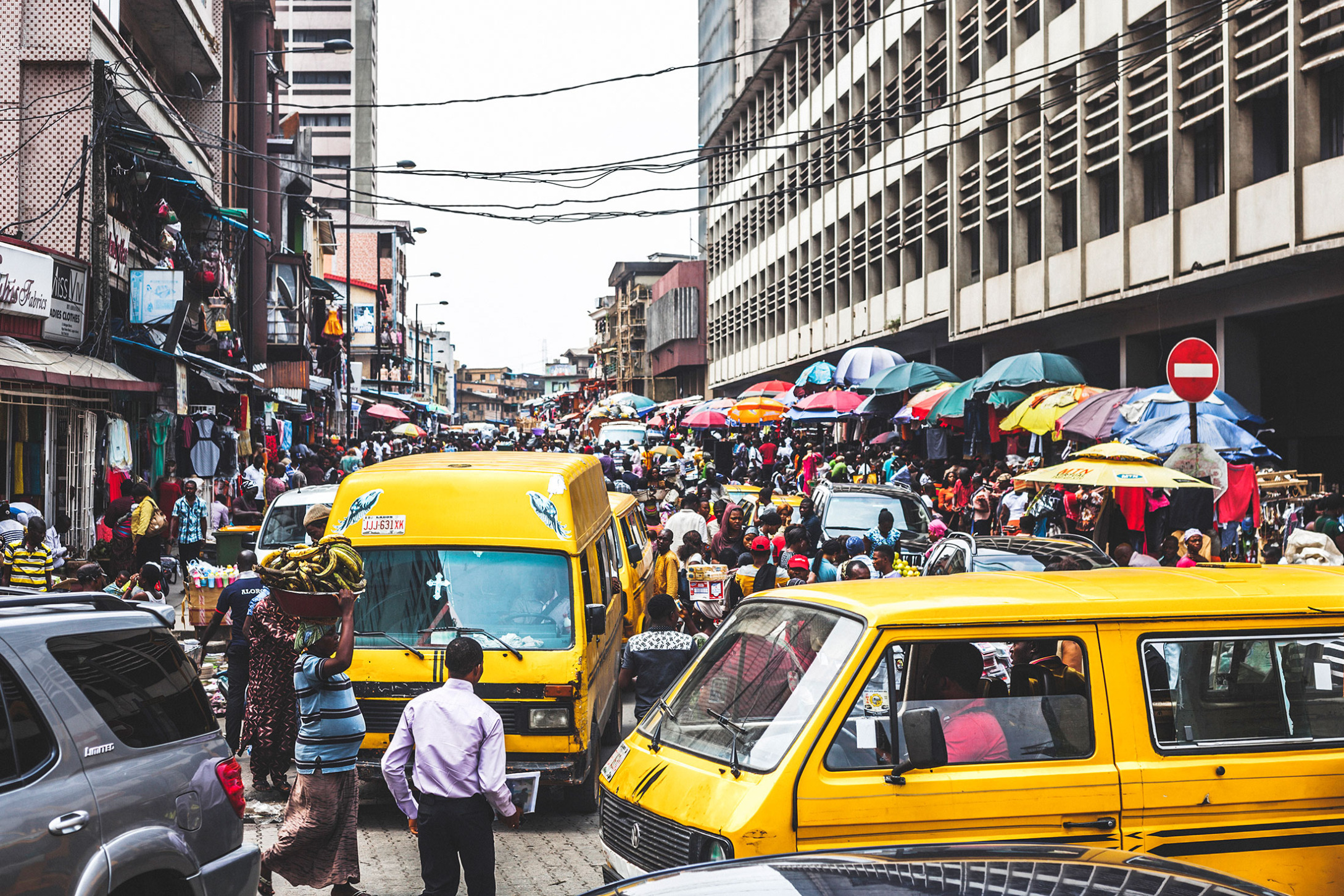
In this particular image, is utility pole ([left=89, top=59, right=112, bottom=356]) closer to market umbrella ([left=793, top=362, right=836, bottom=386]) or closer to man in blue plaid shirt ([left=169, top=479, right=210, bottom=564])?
man in blue plaid shirt ([left=169, top=479, right=210, bottom=564])

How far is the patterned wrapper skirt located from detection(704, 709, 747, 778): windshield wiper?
2.24m

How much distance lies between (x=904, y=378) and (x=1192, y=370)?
13420 millimetres

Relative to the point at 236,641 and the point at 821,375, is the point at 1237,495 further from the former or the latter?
the point at 821,375

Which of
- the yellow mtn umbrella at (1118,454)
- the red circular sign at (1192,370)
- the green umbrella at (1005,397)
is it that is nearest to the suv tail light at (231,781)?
the red circular sign at (1192,370)

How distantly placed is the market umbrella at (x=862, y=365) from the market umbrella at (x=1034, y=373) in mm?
5243

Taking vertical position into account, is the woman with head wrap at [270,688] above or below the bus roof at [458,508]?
below

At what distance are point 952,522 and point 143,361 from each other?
49.5 ft

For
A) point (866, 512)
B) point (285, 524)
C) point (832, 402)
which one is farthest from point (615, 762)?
point (832, 402)

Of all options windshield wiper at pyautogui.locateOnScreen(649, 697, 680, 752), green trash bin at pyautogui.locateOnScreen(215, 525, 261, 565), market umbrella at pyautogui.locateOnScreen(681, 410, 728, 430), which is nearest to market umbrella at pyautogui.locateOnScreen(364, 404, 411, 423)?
market umbrella at pyautogui.locateOnScreen(681, 410, 728, 430)

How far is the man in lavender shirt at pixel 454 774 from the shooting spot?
5.68 metres

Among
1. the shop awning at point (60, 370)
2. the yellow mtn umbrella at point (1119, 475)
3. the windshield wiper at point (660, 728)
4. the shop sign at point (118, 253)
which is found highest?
the shop sign at point (118, 253)

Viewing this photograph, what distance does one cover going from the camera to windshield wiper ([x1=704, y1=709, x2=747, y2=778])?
4.94 m

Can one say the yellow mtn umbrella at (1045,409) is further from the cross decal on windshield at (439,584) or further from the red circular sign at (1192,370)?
the cross decal on windshield at (439,584)

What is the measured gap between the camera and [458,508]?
8.74 meters
